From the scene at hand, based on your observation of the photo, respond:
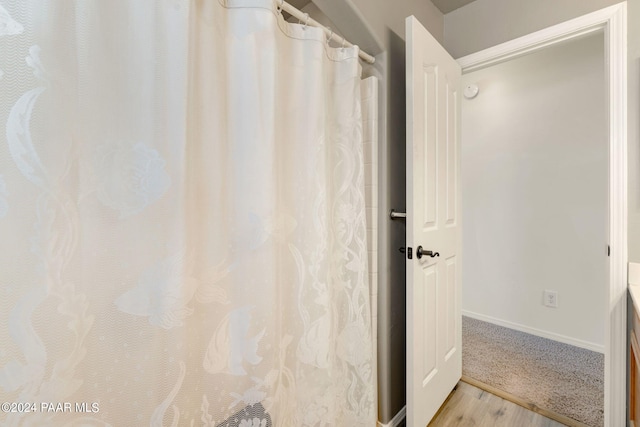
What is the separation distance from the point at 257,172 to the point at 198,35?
41 centimetres

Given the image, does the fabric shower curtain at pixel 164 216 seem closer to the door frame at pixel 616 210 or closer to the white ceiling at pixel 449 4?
the white ceiling at pixel 449 4

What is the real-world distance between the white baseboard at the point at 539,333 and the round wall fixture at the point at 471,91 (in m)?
2.13

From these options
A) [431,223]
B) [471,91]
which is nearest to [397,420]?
[431,223]

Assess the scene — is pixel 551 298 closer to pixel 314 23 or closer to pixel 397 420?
pixel 397 420

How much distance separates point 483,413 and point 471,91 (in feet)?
8.61

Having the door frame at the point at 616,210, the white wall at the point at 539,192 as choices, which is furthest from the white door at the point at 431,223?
the white wall at the point at 539,192

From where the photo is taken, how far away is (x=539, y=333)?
8.11 feet

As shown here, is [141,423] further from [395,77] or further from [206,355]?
[395,77]

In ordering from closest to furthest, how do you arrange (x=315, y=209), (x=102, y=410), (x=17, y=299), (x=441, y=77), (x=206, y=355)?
(x=17, y=299)
(x=102, y=410)
(x=206, y=355)
(x=315, y=209)
(x=441, y=77)

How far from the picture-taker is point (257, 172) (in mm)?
889

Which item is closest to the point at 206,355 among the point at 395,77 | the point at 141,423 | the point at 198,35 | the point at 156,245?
the point at 141,423

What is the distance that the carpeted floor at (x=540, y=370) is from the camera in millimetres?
1676

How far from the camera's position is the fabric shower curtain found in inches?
22.1

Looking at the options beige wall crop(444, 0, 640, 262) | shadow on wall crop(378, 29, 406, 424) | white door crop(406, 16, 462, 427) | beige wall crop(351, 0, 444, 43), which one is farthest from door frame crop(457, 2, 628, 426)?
shadow on wall crop(378, 29, 406, 424)
